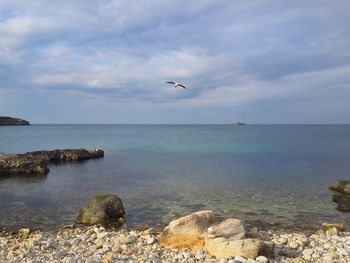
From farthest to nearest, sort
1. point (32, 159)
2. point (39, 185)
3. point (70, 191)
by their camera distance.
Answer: point (32, 159) < point (39, 185) < point (70, 191)

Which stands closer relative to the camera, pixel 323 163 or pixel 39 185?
pixel 39 185

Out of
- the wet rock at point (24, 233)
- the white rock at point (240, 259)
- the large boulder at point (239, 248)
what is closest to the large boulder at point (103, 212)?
the wet rock at point (24, 233)

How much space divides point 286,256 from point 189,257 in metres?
3.68

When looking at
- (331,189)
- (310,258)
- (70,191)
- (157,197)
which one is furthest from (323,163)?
(310,258)

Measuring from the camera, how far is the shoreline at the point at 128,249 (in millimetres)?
13625

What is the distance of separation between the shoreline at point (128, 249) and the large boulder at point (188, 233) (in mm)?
332

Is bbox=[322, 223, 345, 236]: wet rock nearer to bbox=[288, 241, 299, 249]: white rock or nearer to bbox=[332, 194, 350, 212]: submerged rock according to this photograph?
bbox=[288, 241, 299, 249]: white rock

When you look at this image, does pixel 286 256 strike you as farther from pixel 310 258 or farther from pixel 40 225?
pixel 40 225

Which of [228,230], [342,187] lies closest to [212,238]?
[228,230]

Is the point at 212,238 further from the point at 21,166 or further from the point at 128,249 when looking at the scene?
the point at 21,166

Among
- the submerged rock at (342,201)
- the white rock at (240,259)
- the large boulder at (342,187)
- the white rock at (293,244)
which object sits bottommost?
the submerged rock at (342,201)

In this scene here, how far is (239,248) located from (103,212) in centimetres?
A: 1050

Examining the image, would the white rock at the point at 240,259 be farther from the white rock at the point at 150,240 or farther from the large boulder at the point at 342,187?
the large boulder at the point at 342,187

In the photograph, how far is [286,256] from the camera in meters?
14.0
